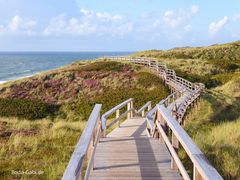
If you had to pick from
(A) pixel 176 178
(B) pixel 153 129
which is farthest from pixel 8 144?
(A) pixel 176 178

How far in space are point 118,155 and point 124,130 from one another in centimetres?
420

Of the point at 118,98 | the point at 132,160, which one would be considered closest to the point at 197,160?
the point at 132,160

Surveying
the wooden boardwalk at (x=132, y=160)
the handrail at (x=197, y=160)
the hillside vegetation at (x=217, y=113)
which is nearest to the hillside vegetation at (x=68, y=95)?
the wooden boardwalk at (x=132, y=160)

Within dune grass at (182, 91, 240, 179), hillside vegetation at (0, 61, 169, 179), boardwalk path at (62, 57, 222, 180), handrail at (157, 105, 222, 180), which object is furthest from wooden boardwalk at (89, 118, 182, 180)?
hillside vegetation at (0, 61, 169, 179)

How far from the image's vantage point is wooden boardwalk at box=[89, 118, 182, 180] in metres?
5.61

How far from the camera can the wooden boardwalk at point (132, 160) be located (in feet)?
18.4

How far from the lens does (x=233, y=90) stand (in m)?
27.8

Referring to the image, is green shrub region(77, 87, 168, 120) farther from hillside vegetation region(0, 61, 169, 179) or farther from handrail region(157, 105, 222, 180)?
handrail region(157, 105, 222, 180)

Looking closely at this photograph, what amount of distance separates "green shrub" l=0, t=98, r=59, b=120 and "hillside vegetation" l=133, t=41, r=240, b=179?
46.0ft

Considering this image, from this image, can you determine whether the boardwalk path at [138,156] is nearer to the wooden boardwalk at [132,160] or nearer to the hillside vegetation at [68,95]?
the wooden boardwalk at [132,160]

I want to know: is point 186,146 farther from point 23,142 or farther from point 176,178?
point 23,142

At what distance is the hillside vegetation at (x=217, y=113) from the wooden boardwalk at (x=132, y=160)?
1.11 m

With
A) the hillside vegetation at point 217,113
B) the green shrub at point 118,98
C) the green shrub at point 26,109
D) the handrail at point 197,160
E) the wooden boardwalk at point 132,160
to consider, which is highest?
the handrail at point 197,160

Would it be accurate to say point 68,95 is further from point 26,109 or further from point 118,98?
point 118,98
